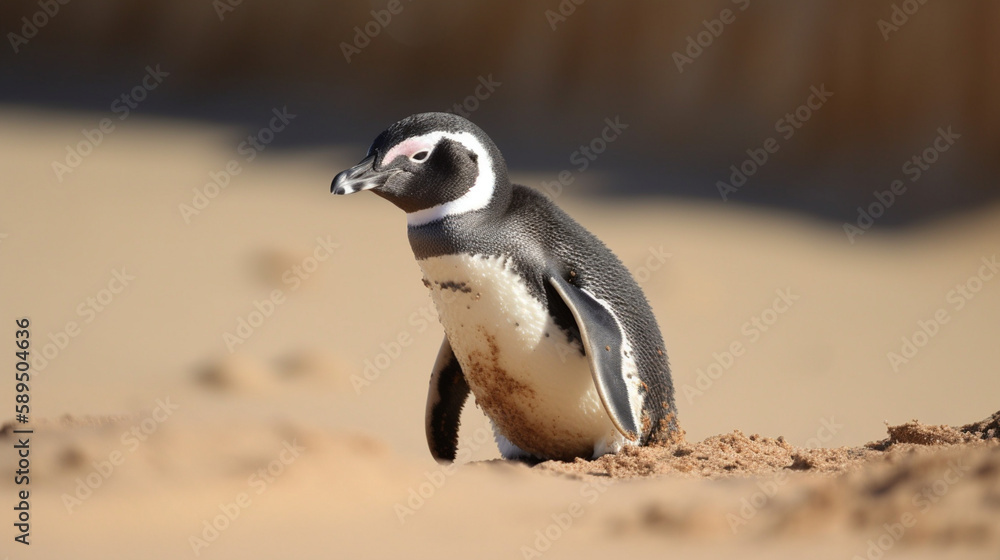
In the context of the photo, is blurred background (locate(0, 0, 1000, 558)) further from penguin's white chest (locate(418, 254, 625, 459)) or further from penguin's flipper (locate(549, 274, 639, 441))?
penguin's flipper (locate(549, 274, 639, 441))

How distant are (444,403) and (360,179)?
0.84 metres

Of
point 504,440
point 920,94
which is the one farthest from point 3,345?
point 920,94

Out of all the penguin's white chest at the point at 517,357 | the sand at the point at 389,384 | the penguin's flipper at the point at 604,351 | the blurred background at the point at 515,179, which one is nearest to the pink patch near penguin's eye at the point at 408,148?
the penguin's white chest at the point at 517,357

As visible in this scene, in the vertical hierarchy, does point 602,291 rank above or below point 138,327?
below

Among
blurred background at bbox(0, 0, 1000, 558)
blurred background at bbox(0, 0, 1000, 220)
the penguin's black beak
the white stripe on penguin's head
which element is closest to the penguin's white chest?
the white stripe on penguin's head

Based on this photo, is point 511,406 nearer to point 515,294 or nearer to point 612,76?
point 515,294

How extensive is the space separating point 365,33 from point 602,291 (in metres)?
7.35

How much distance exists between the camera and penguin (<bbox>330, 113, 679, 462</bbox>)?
2498 millimetres

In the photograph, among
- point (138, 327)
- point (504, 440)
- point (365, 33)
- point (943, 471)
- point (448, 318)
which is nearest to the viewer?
point (943, 471)

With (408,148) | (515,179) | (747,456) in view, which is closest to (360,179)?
(408,148)

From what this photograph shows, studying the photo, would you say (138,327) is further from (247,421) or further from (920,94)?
(920,94)

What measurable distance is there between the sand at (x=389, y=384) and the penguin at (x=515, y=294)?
0.55ft

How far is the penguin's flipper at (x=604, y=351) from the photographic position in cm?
245

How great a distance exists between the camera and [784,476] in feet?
6.60
